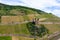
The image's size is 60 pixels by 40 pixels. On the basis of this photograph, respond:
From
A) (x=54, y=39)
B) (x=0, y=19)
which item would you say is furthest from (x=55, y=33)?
(x=0, y=19)

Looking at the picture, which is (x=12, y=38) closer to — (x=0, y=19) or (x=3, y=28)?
(x=3, y=28)

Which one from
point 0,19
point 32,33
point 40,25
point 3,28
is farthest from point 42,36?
point 0,19

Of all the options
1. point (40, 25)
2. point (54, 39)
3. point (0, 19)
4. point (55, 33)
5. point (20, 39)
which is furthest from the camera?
point (0, 19)

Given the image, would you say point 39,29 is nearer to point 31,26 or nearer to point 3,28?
point 31,26

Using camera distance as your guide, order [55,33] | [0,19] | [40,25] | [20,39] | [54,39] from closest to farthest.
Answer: [20,39] < [54,39] < [55,33] < [40,25] < [0,19]

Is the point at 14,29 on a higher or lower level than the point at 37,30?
higher

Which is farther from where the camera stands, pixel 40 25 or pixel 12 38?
pixel 40 25

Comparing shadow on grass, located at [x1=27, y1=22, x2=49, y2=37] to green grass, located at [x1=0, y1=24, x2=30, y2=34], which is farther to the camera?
shadow on grass, located at [x1=27, y1=22, x2=49, y2=37]

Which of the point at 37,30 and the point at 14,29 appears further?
the point at 37,30

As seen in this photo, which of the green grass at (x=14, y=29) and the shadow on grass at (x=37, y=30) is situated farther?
the shadow on grass at (x=37, y=30)
